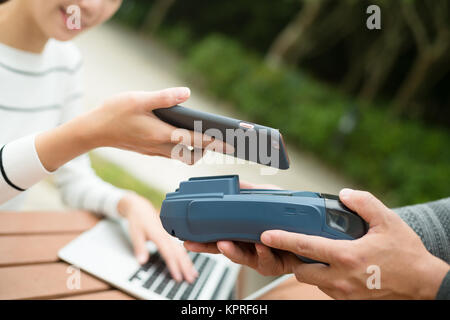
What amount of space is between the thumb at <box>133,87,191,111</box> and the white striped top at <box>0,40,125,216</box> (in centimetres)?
24

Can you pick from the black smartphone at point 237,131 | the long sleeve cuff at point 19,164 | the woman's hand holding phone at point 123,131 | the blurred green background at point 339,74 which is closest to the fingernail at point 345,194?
the black smartphone at point 237,131

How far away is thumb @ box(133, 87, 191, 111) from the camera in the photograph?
615 millimetres

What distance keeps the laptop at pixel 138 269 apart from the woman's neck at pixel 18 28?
1.54ft

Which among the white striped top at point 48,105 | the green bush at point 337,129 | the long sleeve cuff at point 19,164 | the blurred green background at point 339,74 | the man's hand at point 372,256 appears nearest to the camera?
the man's hand at point 372,256

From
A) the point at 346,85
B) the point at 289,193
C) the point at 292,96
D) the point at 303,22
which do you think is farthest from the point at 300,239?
the point at 346,85

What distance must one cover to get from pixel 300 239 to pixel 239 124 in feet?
0.64

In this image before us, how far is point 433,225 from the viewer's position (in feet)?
2.61

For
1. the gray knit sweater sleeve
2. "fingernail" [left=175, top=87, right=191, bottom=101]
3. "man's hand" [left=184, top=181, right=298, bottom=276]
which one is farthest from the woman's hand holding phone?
the gray knit sweater sleeve

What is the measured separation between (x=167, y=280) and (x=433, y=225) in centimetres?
56

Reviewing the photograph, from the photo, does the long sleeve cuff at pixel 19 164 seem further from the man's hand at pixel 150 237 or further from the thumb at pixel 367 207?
the thumb at pixel 367 207

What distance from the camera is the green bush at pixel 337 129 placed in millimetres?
3295

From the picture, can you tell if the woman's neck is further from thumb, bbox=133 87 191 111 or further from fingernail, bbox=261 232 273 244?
fingernail, bbox=261 232 273 244

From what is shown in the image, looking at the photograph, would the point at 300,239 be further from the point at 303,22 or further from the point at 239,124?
the point at 303,22

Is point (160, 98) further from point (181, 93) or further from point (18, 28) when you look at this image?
point (18, 28)
